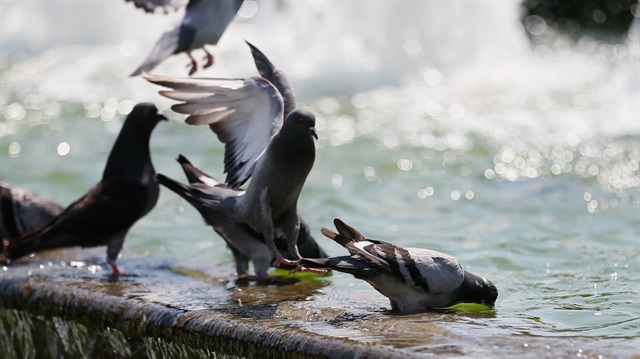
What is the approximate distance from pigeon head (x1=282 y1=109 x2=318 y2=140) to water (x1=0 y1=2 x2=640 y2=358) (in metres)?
0.79

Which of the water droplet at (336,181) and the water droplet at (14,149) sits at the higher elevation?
the water droplet at (336,181)

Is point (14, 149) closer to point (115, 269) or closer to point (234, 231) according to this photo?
point (115, 269)

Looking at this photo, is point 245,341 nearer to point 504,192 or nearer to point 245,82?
point 245,82

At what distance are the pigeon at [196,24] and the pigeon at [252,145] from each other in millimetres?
955

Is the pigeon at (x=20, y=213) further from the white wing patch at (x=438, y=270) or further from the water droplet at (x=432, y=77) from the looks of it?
the water droplet at (x=432, y=77)

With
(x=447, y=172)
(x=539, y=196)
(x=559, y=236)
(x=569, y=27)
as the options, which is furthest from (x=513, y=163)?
(x=569, y=27)

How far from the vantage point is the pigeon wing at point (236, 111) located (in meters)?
5.32

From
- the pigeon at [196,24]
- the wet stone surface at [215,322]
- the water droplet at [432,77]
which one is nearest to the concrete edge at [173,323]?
the wet stone surface at [215,322]

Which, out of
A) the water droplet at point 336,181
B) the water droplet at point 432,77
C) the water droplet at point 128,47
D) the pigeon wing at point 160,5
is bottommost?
the water droplet at point 336,181

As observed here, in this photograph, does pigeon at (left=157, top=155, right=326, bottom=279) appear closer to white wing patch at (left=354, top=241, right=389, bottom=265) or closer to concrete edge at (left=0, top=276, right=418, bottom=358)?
concrete edge at (left=0, top=276, right=418, bottom=358)

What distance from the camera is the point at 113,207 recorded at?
6.08m

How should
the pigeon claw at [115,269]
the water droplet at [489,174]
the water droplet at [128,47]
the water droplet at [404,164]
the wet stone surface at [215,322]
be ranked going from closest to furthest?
the wet stone surface at [215,322]
the pigeon claw at [115,269]
the water droplet at [489,174]
the water droplet at [404,164]
the water droplet at [128,47]

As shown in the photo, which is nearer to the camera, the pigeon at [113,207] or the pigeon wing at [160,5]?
the pigeon at [113,207]

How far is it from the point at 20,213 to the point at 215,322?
109 inches
